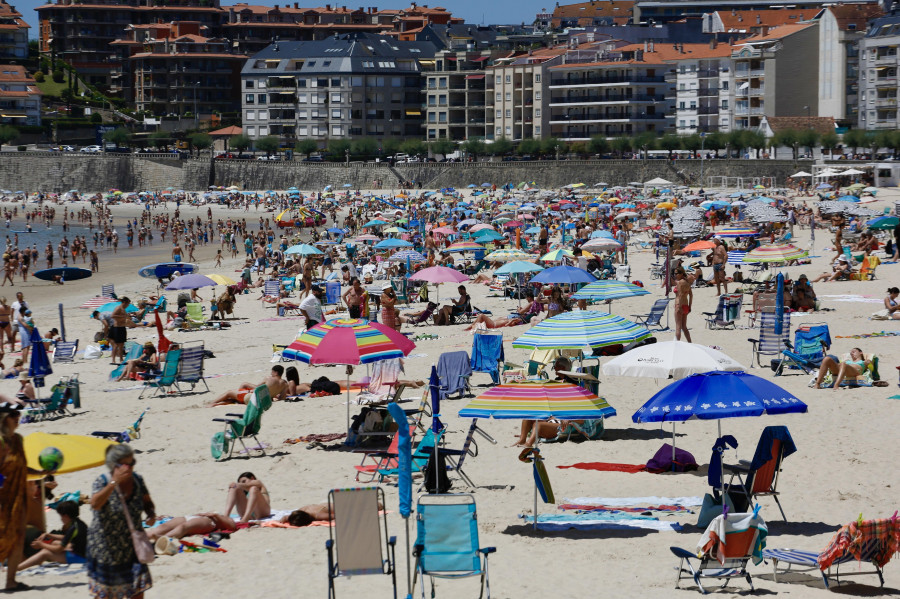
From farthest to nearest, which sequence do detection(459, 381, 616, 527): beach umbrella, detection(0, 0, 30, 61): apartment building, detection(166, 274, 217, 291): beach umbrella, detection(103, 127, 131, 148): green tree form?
detection(0, 0, 30, 61): apartment building, detection(103, 127, 131, 148): green tree, detection(166, 274, 217, 291): beach umbrella, detection(459, 381, 616, 527): beach umbrella

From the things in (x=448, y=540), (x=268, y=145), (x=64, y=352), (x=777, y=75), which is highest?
(x=777, y=75)

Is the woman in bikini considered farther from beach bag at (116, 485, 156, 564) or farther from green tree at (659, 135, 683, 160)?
green tree at (659, 135, 683, 160)

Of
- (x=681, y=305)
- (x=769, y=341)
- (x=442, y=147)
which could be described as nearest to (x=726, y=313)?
(x=681, y=305)

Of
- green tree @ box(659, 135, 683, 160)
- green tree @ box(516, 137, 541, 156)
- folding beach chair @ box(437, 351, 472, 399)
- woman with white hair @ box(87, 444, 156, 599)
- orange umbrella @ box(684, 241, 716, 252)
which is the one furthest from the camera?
green tree @ box(516, 137, 541, 156)

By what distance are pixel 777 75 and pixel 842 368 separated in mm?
64060

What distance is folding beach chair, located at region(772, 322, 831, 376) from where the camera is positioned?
1348 cm

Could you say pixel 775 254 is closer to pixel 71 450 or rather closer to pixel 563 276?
pixel 563 276

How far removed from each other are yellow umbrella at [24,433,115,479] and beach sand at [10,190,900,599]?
0.73 meters

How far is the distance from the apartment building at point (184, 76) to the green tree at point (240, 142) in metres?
12.2

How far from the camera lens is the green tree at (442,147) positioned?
80.6 m

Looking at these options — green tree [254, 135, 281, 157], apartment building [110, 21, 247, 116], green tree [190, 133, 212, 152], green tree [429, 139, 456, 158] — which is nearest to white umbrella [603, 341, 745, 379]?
green tree [429, 139, 456, 158]

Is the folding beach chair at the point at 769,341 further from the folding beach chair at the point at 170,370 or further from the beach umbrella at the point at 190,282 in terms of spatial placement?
the beach umbrella at the point at 190,282

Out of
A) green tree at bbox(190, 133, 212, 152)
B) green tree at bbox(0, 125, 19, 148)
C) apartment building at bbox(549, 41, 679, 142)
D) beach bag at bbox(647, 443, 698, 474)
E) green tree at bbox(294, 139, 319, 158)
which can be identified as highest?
apartment building at bbox(549, 41, 679, 142)

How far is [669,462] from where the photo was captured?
32.3 ft
